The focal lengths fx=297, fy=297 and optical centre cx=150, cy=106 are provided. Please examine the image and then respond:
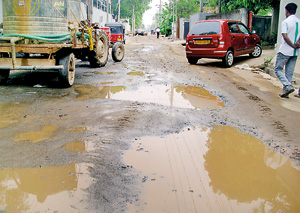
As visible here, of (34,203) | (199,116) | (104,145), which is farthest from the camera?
(199,116)

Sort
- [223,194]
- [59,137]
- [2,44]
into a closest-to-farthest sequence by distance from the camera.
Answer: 1. [223,194]
2. [59,137]
3. [2,44]

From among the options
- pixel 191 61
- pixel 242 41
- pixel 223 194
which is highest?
pixel 242 41

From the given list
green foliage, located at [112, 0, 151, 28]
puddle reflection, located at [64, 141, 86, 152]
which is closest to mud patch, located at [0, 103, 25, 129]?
puddle reflection, located at [64, 141, 86, 152]

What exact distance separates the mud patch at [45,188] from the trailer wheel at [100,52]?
22.9 feet

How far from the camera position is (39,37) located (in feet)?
22.3

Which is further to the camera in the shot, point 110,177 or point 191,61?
point 191,61

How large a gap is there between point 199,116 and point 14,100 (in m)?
3.62

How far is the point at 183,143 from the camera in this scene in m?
3.90

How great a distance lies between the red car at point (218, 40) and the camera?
10.9 metres

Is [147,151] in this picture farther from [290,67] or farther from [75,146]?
[290,67]

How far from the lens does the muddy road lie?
8.64 feet

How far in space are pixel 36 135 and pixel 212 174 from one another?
2.40 m

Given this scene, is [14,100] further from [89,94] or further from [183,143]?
[183,143]

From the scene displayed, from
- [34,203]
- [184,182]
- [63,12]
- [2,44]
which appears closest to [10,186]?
[34,203]
